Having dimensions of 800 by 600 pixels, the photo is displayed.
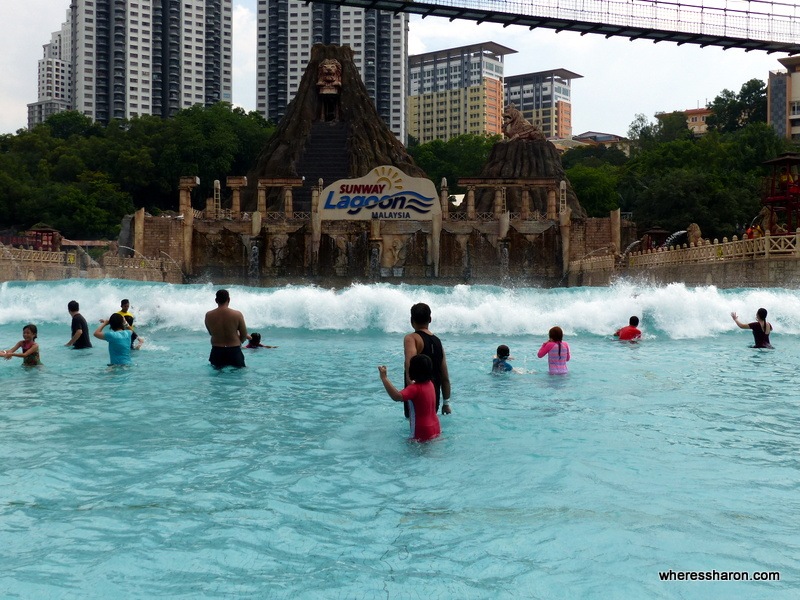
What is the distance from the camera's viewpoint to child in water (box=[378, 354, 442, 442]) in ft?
22.9

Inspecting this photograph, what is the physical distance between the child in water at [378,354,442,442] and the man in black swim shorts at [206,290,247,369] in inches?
190

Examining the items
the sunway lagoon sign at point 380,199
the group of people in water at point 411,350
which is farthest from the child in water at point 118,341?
the sunway lagoon sign at point 380,199

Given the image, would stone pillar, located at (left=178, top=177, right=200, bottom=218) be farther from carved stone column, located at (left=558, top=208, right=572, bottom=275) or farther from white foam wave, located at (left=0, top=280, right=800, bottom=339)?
carved stone column, located at (left=558, top=208, right=572, bottom=275)

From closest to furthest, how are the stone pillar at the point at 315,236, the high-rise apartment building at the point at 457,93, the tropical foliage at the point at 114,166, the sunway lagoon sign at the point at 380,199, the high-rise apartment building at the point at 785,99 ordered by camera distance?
the sunway lagoon sign at the point at 380,199 → the stone pillar at the point at 315,236 → the tropical foliage at the point at 114,166 → the high-rise apartment building at the point at 785,99 → the high-rise apartment building at the point at 457,93

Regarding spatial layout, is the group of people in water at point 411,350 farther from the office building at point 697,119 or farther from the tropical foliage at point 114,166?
the office building at point 697,119

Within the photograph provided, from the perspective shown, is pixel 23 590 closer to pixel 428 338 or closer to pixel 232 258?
pixel 428 338

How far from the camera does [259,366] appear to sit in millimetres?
13664

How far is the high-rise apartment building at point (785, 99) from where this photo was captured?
91.2 m

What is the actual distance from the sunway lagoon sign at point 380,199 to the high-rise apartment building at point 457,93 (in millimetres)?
128840

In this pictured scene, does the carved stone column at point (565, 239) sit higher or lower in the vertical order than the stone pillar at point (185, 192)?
lower

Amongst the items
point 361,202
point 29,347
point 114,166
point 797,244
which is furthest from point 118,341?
point 114,166

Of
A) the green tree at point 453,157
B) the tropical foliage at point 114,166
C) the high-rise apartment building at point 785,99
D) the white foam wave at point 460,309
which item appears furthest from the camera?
the high-rise apartment building at point 785,99

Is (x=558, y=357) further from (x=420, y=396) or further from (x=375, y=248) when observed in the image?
(x=375, y=248)

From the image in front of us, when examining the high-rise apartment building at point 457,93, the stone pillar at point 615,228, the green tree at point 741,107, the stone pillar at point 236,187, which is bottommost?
the stone pillar at point 615,228
